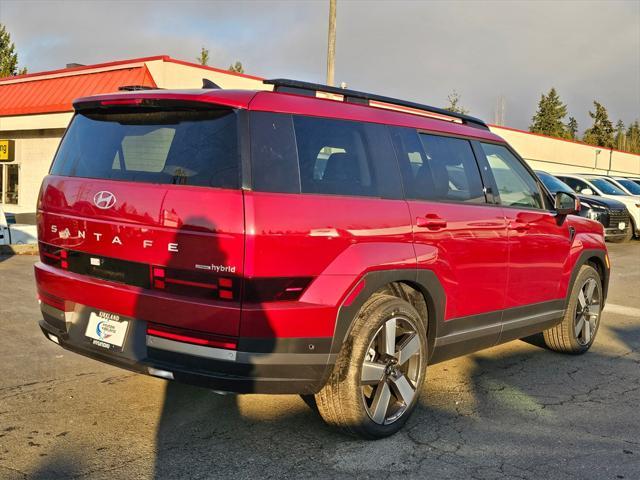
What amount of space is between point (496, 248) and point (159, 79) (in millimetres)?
13959

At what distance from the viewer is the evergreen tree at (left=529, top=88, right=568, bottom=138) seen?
73.1 m

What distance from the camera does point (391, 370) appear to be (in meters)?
3.88

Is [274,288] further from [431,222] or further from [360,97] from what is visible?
[360,97]

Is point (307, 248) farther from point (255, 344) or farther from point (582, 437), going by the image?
point (582, 437)

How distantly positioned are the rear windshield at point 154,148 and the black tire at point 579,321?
12.0 feet

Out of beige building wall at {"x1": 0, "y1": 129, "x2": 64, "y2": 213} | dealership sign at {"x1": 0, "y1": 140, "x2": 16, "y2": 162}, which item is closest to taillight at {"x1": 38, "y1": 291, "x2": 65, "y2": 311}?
beige building wall at {"x1": 0, "y1": 129, "x2": 64, "y2": 213}

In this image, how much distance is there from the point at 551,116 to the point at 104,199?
7614cm

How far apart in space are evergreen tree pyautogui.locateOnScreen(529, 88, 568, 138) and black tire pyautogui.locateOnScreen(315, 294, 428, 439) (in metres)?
73.3

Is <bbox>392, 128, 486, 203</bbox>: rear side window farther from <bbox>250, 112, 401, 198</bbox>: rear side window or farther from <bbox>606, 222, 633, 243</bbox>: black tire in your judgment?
<bbox>606, 222, 633, 243</bbox>: black tire

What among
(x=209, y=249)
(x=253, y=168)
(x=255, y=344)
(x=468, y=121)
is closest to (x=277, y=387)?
(x=255, y=344)

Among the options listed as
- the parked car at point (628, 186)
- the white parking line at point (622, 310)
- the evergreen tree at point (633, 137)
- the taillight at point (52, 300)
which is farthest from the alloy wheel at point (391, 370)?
the evergreen tree at point (633, 137)

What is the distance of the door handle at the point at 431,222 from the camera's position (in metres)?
3.99

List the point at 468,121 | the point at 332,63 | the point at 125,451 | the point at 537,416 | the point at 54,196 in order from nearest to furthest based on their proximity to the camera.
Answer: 1. the point at 125,451
2. the point at 54,196
3. the point at 537,416
4. the point at 468,121
5. the point at 332,63

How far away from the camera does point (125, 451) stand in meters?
3.55
